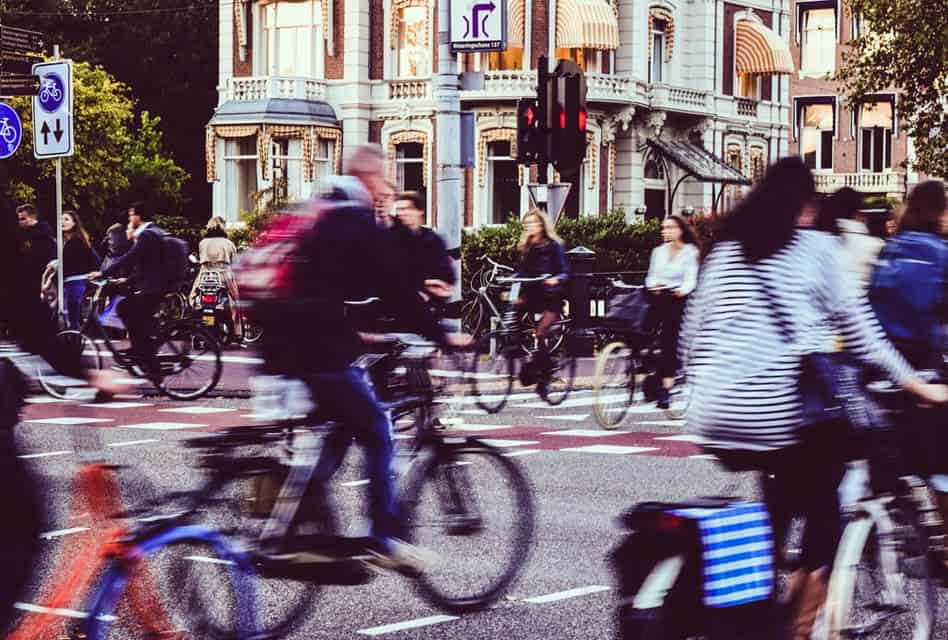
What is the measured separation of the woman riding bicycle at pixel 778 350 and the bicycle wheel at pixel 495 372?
10.2 metres

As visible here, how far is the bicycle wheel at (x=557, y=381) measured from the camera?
15.5 meters

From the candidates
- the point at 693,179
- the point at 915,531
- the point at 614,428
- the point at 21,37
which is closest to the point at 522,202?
the point at 693,179

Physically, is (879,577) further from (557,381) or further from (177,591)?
(557,381)

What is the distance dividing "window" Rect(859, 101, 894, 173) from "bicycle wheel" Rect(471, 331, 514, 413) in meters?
46.9

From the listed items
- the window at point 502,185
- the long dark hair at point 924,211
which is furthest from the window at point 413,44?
the long dark hair at point 924,211

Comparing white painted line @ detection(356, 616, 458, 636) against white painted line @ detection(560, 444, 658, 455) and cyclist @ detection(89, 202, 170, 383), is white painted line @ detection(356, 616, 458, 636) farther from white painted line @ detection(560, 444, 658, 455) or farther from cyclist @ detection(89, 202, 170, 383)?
cyclist @ detection(89, 202, 170, 383)

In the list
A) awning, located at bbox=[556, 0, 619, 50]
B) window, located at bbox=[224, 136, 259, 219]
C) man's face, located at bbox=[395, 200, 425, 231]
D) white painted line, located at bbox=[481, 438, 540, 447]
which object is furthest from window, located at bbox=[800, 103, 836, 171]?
white painted line, located at bbox=[481, 438, 540, 447]

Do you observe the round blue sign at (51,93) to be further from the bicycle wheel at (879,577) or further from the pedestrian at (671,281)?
the bicycle wheel at (879,577)

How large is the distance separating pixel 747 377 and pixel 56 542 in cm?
440

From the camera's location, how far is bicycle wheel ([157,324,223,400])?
15922mm

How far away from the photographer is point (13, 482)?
170 inches

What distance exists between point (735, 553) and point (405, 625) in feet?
7.15

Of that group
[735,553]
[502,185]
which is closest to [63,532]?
[735,553]

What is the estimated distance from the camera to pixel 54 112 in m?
18.1
